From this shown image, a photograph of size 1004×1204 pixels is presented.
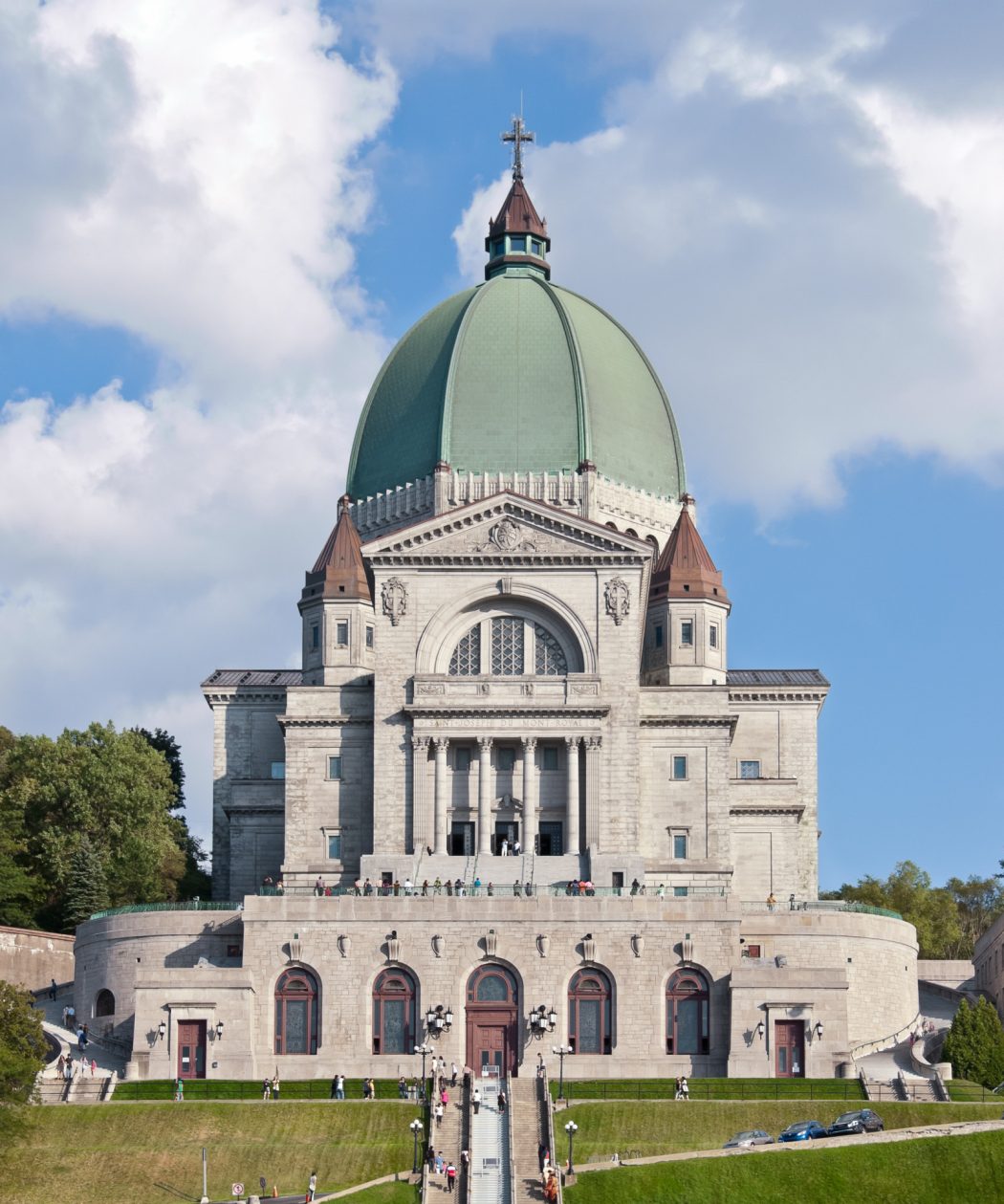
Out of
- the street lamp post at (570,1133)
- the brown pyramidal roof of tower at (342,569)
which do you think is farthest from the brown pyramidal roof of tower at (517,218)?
the street lamp post at (570,1133)

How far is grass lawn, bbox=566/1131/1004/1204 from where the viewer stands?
76.0 metres

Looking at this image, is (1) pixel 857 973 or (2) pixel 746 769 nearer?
(1) pixel 857 973

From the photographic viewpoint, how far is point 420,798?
10788cm

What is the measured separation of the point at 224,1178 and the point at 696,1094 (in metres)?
16.8

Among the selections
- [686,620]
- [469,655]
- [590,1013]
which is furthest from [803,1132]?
[686,620]

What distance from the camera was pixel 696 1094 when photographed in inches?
3435

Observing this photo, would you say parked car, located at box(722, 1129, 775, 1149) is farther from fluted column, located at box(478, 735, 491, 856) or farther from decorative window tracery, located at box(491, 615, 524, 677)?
decorative window tracery, located at box(491, 615, 524, 677)

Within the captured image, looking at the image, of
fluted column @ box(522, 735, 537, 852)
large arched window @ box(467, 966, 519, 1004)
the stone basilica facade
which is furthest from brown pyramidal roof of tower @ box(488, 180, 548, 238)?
large arched window @ box(467, 966, 519, 1004)

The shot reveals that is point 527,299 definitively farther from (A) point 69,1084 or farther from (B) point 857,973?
(A) point 69,1084

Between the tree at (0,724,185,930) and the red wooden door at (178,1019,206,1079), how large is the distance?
75.6 ft

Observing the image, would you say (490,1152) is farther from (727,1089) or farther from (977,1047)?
(977,1047)

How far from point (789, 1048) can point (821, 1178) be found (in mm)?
16430

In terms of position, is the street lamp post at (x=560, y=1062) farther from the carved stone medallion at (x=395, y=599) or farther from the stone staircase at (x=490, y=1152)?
the carved stone medallion at (x=395, y=599)

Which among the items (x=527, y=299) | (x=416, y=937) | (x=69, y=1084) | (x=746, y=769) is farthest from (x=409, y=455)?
(x=69, y=1084)
